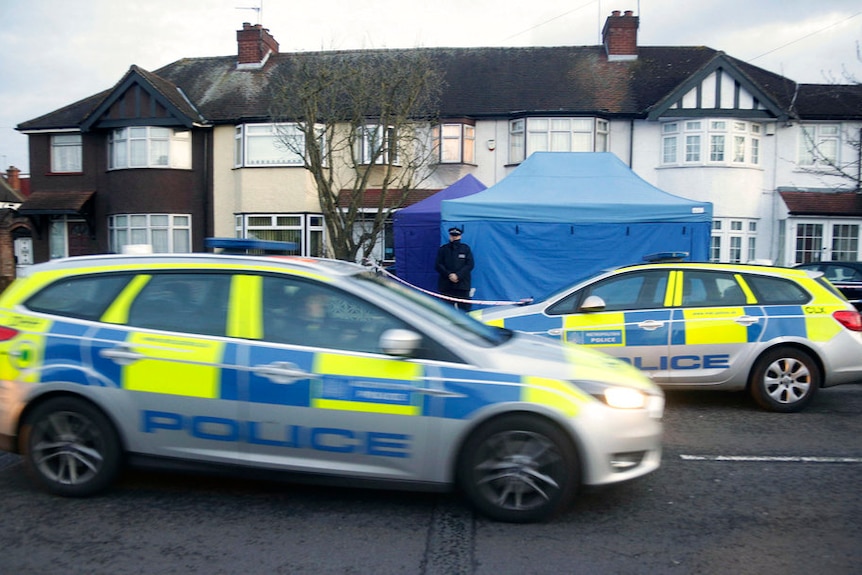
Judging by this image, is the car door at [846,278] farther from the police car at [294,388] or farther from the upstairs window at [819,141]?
the police car at [294,388]

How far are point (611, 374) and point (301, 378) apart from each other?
189cm

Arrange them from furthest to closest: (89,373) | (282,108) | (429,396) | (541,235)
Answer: (282,108), (541,235), (89,373), (429,396)

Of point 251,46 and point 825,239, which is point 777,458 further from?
point 251,46

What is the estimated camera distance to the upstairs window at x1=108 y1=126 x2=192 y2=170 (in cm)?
2161

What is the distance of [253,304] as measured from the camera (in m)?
4.46

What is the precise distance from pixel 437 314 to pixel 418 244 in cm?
921

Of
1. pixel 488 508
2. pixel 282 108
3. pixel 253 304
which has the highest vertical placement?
pixel 282 108

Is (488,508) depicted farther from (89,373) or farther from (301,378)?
(89,373)

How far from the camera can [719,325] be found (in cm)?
721

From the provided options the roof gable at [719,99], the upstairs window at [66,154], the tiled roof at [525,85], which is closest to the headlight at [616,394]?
the tiled roof at [525,85]

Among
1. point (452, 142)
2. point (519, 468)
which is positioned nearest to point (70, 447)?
point (519, 468)

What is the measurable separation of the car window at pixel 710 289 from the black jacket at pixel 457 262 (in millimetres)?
4539

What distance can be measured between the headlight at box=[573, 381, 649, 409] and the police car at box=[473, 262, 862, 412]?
2795mm

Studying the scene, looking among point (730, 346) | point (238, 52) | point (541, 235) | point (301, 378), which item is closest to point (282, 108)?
point (541, 235)
